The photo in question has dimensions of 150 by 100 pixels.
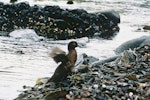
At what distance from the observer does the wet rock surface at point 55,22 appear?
30.3 metres

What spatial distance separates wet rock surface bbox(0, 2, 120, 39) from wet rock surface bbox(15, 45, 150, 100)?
54.6 ft

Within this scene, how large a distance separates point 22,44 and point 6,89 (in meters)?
10.5

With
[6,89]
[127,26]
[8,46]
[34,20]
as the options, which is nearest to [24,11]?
[34,20]

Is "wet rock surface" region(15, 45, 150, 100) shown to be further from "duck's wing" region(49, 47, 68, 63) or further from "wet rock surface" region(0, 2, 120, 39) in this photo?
"wet rock surface" region(0, 2, 120, 39)

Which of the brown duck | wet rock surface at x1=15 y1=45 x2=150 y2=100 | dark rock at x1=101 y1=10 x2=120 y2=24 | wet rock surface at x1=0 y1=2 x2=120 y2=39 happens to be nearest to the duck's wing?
the brown duck

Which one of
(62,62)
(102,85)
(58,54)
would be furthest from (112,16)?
(102,85)

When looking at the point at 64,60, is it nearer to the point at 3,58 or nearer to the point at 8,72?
the point at 8,72

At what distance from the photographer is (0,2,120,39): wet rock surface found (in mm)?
30328

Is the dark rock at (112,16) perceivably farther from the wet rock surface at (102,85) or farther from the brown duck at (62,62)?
the brown duck at (62,62)

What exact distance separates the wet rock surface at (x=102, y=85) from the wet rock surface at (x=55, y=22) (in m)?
16.6

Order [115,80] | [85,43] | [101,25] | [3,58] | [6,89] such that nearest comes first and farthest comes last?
[115,80] < [6,89] < [3,58] < [85,43] < [101,25]

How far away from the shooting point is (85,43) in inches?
971

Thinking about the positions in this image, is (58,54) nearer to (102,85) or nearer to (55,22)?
(102,85)

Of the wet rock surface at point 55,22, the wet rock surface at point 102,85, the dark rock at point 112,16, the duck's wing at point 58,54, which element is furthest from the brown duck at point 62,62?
the dark rock at point 112,16
